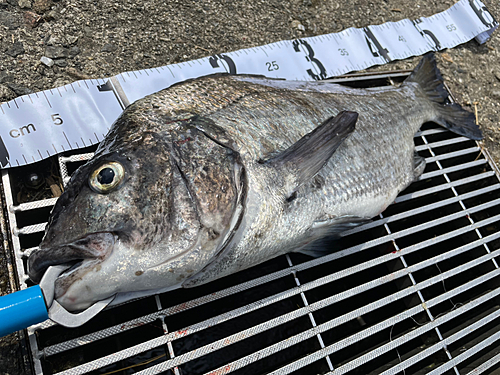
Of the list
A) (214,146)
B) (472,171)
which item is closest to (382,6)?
(472,171)

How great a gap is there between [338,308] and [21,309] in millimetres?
2130

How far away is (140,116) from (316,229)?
3.73 feet

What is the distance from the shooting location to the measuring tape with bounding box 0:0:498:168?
7.36 feet

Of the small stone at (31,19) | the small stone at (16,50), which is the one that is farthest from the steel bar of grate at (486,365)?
the small stone at (31,19)

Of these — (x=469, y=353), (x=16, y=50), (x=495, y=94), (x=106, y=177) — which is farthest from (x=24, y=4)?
(x=495, y=94)

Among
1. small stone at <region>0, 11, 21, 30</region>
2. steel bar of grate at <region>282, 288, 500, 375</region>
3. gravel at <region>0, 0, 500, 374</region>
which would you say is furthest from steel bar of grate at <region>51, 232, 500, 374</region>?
small stone at <region>0, 11, 21, 30</region>

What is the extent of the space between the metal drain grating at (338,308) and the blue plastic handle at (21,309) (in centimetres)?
38

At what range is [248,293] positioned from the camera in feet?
8.16

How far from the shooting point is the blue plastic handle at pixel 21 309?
1387mm

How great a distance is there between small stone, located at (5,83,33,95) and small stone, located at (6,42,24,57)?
251 millimetres

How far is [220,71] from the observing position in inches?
113

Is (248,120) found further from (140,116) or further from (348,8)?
(348,8)

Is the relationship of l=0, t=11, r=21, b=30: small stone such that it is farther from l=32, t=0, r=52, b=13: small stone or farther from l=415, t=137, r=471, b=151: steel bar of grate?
l=415, t=137, r=471, b=151: steel bar of grate

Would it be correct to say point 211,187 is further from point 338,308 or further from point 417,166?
point 417,166
